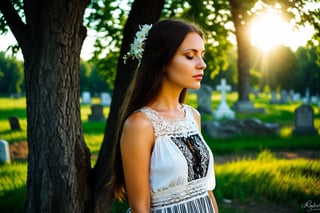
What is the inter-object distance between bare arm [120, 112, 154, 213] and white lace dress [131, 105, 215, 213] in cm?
A: 6

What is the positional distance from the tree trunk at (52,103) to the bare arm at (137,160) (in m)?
1.24

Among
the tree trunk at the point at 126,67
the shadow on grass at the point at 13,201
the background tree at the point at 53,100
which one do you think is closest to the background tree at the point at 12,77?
the shadow on grass at the point at 13,201

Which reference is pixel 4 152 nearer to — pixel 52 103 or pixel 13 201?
pixel 13 201

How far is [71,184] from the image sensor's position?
305 cm

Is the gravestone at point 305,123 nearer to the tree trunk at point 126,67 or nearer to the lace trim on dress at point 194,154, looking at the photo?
the tree trunk at point 126,67

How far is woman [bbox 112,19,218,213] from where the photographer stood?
75.3 inches

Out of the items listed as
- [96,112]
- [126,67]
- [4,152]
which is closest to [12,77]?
[96,112]

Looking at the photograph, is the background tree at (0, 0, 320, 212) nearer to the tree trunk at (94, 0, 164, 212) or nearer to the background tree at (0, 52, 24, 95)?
the tree trunk at (94, 0, 164, 212)

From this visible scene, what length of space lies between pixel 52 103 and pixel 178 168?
4.82 feet

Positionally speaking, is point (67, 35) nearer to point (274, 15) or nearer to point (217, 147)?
point (274, 15)

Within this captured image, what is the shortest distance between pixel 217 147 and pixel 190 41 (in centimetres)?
754

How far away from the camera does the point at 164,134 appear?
2.02m

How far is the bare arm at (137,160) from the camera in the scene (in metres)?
1.88

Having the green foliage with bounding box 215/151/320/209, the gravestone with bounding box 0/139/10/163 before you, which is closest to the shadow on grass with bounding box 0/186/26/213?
the green foliage with bounding box 215/151/320/209
